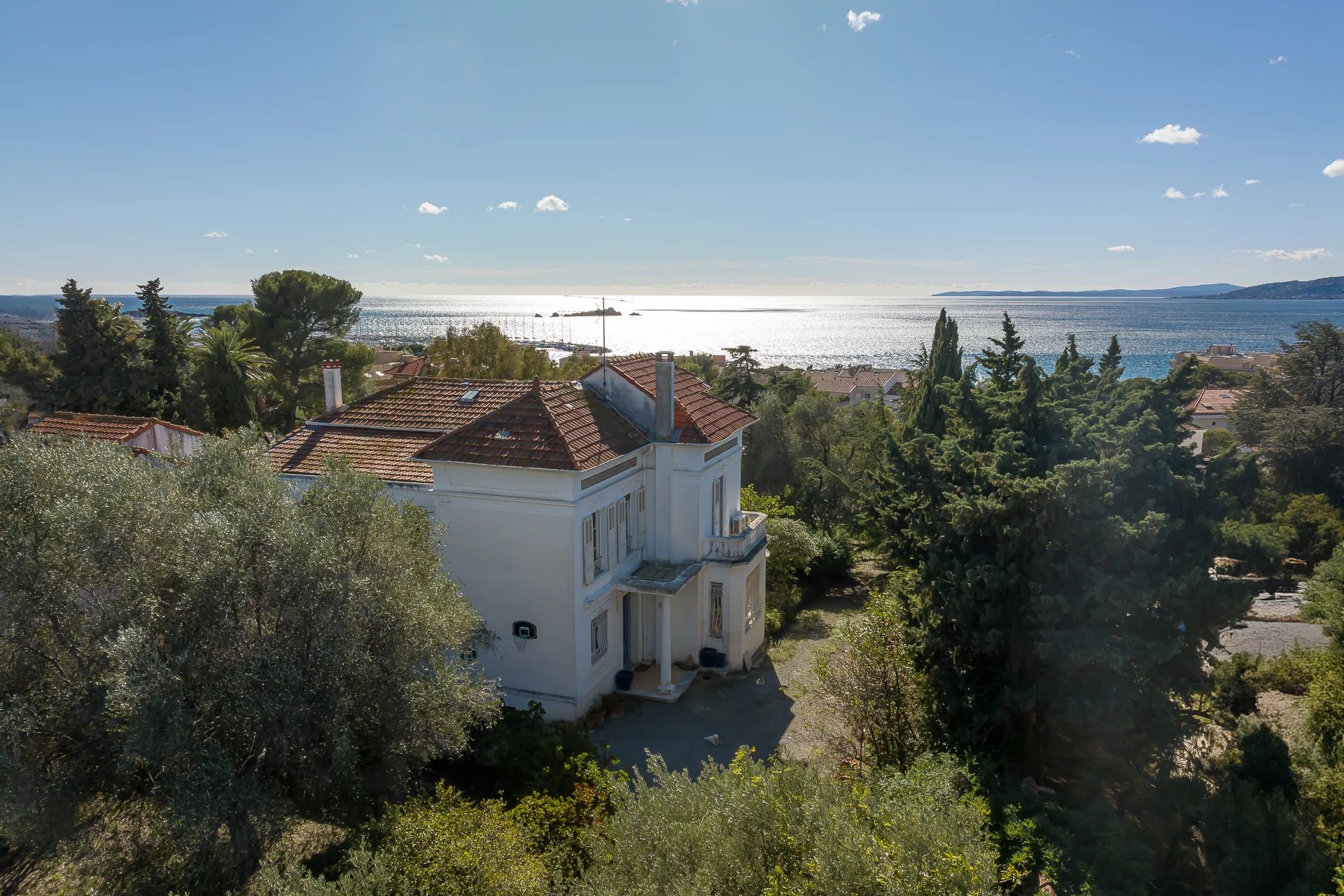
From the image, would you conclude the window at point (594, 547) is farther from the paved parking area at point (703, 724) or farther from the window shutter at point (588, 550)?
the paved parking area at point (703, 724)

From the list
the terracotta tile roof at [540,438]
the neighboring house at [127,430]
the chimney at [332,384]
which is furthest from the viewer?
the chimney at [332,384]

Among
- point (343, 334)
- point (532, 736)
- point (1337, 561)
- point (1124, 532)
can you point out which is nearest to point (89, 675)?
point (532, 736)

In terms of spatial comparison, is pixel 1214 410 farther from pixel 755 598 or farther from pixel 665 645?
pixel 665 645

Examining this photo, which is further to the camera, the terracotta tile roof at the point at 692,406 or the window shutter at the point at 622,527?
the terracotta tile roof at the point at 692,406

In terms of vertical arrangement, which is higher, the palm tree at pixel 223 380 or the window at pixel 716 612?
the palm tree at pixel 223 380

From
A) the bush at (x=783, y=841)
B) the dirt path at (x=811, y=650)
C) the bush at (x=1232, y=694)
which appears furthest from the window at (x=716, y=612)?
the bush at (x=1232, y=694)

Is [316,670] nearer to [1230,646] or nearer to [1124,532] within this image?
[1124,532]

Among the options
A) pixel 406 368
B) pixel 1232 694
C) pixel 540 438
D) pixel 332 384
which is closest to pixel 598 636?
pixel 540 438
